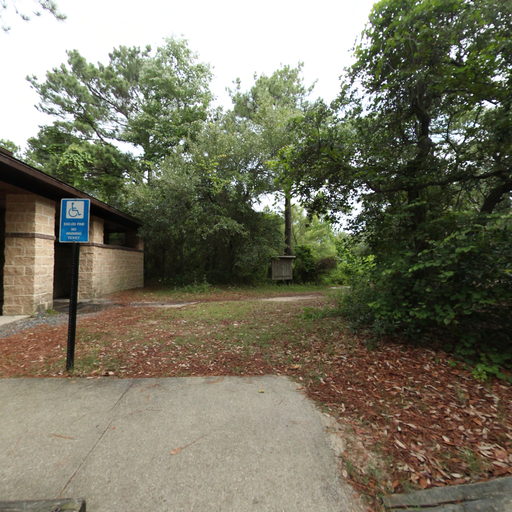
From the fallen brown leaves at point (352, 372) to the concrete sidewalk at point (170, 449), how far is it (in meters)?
0.33

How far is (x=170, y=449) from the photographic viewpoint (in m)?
1.93

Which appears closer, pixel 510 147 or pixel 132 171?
Answer: pixel 510 147

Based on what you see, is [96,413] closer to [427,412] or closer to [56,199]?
[427,412]

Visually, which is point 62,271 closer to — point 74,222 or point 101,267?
point 101,267

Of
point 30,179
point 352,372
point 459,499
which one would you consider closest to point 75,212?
point 352,372

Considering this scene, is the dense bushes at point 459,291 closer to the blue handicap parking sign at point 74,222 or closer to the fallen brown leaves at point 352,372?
the fallen brown leaves at point 352,372

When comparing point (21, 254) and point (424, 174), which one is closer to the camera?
point (424, 174)

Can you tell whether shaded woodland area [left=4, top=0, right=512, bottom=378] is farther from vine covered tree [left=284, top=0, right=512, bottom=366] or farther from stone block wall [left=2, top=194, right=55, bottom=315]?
stone block wall [left=2, top=194, right=55, bottom=315]

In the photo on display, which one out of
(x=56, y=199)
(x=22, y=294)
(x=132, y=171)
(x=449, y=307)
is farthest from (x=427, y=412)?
(x=132, y=171)

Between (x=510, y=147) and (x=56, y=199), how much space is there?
32.0ft

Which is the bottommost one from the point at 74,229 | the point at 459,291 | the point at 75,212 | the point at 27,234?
the point at 459,291

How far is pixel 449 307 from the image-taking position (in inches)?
127

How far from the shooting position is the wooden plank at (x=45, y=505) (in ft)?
4.79

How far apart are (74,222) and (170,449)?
2750mm
